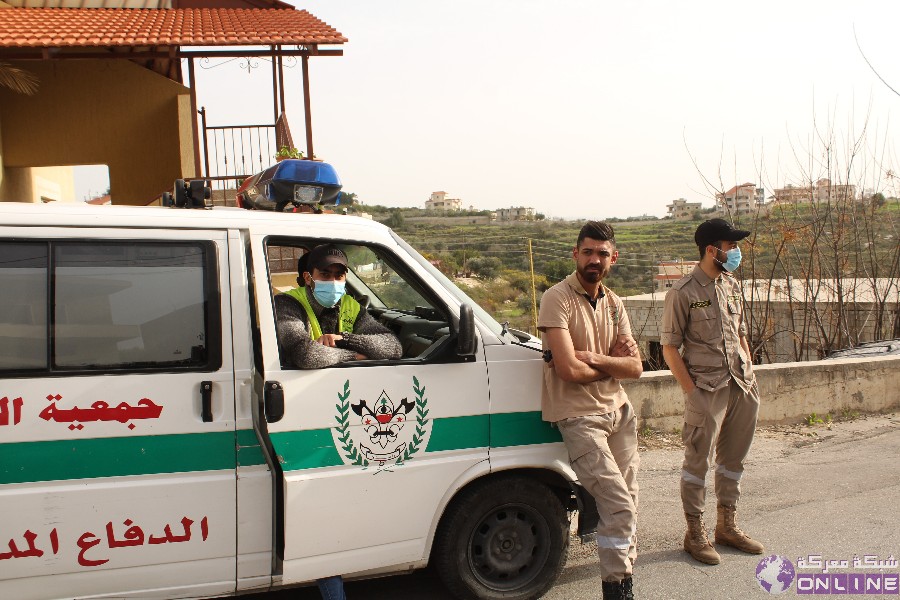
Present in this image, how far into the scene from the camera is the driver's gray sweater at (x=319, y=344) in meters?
3.38

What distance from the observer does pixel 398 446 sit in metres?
3.50

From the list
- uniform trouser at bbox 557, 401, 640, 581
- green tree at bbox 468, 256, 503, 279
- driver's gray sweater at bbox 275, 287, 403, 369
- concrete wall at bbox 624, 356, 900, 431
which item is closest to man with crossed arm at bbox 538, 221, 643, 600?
uniform trouser at bbox 557, 401, 640, 581

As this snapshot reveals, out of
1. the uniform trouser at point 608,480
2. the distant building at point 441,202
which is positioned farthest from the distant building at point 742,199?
the distant building at point 441,202

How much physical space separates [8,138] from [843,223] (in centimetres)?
1257

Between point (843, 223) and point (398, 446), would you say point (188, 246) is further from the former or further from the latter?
point (843, 223)

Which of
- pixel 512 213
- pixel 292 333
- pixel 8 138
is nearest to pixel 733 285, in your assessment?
pixel 292 333

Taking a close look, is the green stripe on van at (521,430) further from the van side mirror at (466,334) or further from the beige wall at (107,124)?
the beige wall at (107,124)

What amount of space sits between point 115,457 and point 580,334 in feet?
7.24

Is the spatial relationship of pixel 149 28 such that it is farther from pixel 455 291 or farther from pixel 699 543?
pixel 699 543

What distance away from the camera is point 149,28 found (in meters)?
12.1

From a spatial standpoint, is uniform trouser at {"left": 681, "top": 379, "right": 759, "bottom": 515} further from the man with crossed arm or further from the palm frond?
the palm frond

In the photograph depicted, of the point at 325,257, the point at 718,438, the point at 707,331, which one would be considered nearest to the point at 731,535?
the point at 718,438

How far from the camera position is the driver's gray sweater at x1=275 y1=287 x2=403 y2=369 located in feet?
11.1

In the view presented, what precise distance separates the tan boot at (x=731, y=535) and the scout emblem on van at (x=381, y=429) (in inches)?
84.5
